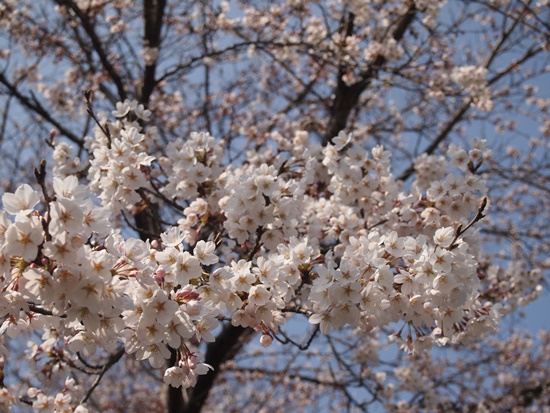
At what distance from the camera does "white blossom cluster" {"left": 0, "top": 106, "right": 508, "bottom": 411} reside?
5.10 ft

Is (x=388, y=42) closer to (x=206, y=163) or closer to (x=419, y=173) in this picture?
(x=419, y=173)

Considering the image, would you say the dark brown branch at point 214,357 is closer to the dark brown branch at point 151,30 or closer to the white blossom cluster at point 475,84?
the dark brown branch at point 151,30

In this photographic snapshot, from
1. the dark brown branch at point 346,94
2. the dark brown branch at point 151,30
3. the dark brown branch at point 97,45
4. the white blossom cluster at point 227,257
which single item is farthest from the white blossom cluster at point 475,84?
the dark brown branch at point 97,45

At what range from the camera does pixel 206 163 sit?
3.14 meters

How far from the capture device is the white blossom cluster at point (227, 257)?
155cm

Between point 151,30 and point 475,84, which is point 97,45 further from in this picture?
point 475,84

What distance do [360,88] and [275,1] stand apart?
2.10m

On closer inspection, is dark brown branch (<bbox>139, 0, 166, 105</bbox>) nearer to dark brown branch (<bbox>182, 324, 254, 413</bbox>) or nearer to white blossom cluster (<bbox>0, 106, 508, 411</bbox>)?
white blossom cluster (<bbox>0, 106, 508, 411</bbox>)

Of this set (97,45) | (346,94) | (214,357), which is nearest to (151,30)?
(97,45)

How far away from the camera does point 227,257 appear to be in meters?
3.31

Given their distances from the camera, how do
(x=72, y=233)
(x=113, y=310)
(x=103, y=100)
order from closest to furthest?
(x=72, y=233)
(x=113, y=310)
(x=103, y=100)

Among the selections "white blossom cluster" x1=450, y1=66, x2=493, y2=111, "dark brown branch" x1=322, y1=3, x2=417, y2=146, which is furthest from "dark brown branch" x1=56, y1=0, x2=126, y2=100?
"white blossom cluster" x1=450, y1=66, x2=493, y2=111

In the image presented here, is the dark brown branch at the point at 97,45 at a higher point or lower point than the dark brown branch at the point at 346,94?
lower

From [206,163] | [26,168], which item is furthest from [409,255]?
[26,168]
